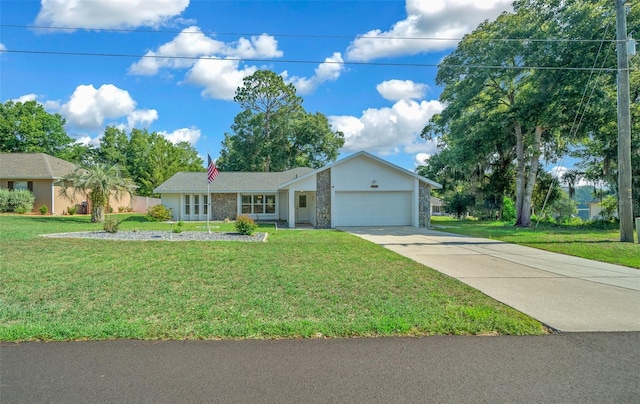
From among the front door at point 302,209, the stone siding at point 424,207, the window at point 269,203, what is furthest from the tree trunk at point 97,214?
the stone siding at point 424,207

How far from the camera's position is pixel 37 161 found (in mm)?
26438

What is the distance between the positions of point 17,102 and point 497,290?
48291 mm

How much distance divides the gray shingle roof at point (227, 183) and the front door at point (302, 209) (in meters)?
1.90

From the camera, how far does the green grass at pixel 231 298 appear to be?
4.18 m

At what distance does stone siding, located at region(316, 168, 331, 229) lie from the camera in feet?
63.9

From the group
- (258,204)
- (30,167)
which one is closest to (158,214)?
(258,204)

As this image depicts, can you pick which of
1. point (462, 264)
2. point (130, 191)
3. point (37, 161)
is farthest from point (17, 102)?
point (462, 264)

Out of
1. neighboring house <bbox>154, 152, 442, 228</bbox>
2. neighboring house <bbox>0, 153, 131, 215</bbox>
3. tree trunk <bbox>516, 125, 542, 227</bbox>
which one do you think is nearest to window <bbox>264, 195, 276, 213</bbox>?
neighboring house <bbox>154, 152, 442, 228</bbox>

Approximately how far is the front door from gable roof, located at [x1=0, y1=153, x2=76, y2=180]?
55.6ft

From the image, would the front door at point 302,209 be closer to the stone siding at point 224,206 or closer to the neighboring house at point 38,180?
the stone siding at point 224,206

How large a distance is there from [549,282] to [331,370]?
5402 millimetres

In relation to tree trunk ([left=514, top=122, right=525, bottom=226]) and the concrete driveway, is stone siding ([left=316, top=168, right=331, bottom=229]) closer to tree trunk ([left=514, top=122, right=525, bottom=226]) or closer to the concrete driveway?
the concrete driveway

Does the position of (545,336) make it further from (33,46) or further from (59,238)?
(33,46)

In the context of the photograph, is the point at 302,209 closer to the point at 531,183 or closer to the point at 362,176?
the point at 362,176
